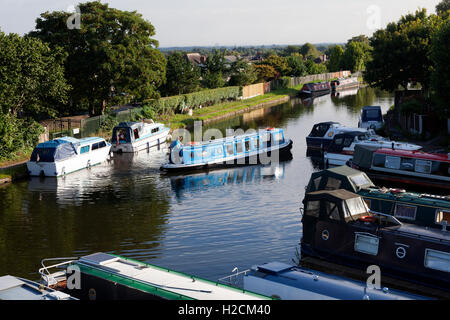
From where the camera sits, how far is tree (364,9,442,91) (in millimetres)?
68625

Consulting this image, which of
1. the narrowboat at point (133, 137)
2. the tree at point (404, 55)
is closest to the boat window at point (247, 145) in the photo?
the narrowboat at point (133, 137)

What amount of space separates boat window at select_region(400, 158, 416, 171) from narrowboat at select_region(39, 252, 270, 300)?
25.9 m

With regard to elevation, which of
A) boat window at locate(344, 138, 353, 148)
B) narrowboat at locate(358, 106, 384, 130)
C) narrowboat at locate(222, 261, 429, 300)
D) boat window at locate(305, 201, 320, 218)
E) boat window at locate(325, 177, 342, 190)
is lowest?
narrowboat at locate(222, 261, 429, 300)

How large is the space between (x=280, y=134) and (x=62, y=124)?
24256mm

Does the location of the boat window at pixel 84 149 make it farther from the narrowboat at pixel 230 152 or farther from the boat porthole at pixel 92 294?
the boat porthole at pixel 92 294

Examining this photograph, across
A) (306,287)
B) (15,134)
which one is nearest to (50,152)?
(15,134)

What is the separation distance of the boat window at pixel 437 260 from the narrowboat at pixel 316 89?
3708 inches

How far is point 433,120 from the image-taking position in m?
53.5

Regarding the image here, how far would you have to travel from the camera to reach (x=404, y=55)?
68812mm

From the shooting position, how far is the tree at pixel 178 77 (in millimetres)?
83500

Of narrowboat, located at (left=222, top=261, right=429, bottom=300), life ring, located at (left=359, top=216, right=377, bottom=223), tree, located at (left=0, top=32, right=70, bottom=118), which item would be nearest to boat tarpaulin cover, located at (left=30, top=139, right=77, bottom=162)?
tree, located at (left=0, top=32, right=70, bottom=118)

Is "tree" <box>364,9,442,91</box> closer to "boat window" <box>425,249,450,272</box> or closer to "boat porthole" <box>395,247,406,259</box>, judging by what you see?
"boat porthole" <box>395,247,406,259</box>
